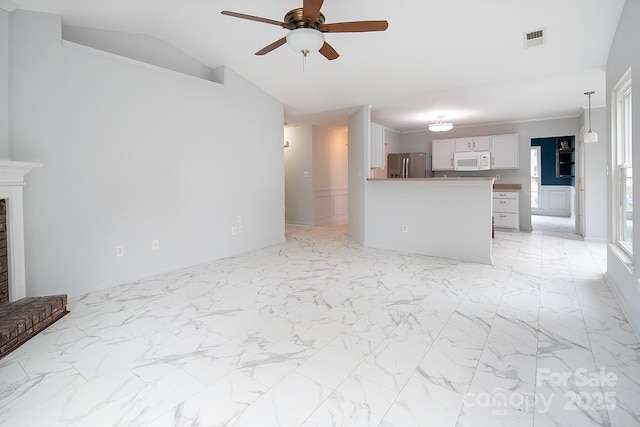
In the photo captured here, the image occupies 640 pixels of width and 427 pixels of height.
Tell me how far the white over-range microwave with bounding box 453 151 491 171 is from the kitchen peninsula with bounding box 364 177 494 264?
120 inches

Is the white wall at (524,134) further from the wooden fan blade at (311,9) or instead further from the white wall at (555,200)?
the wooden fan blade at (311,9)

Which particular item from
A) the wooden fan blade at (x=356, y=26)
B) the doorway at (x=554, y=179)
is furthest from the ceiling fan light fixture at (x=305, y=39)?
the doorway at (x=554, y=179)

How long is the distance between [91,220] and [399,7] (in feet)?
12.1

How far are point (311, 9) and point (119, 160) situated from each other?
2.58 m

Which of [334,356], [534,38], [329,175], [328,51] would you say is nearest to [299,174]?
[329,175]

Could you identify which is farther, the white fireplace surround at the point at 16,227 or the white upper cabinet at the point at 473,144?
the white upper cabinet at the point at 473,144

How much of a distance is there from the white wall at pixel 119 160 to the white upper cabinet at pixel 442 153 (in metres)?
4.55

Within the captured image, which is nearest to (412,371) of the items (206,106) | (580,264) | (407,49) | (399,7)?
(399,7)

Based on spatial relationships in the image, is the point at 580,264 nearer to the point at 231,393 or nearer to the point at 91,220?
the point at 231,393

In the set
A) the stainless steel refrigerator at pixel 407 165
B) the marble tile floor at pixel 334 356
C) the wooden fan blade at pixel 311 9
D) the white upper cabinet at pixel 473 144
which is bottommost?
the marble tile floor at pixel 334 356

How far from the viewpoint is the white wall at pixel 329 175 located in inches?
292

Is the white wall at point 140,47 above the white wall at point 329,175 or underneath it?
above

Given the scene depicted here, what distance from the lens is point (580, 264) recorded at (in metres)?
4.12

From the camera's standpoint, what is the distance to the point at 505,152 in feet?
22.5
